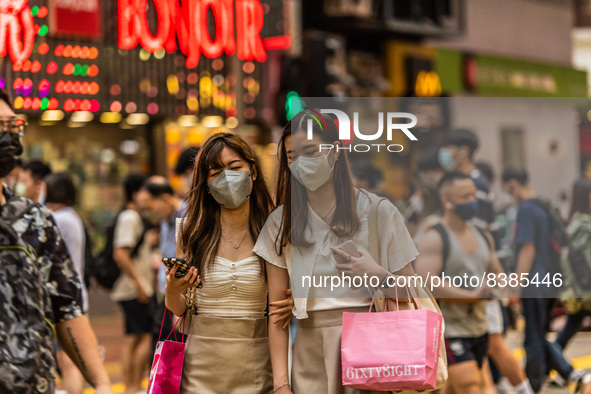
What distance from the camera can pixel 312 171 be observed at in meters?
3.54

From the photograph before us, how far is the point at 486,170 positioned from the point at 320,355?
2.20m

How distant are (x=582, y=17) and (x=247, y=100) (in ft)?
43.9

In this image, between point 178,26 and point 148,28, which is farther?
point 178,26

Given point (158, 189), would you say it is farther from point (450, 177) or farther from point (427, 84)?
point (427, 84)

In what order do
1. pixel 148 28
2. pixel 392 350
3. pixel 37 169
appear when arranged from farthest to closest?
pixel 148 28 → pixel 37 169 → pixel 392 350

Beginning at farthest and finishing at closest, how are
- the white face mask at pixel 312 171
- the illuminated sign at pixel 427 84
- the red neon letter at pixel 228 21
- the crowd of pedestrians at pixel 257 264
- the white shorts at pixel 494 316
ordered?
the illuminated sign at pixel 427 84
the red neon letter at pixel 228 21
the white shorts at pixel 494 316
the white face mask at pixel 312 171
the crowd of pedestrians at pixel 257 264

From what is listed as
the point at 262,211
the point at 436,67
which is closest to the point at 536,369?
the point at 262,211

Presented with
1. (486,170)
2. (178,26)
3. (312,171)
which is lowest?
(486,170)

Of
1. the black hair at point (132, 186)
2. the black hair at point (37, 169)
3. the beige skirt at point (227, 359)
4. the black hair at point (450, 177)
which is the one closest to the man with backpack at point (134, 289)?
the black hair at point (132, 186)

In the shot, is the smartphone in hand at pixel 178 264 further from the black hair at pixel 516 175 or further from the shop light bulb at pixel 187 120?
the shop light bulb at pixel 187 120

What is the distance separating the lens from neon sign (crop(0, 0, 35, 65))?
29.1 ft

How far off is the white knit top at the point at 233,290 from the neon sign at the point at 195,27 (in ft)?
24.2

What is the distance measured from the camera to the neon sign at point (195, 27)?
35.8ft

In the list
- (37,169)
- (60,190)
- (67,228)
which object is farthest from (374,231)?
(37,169)
